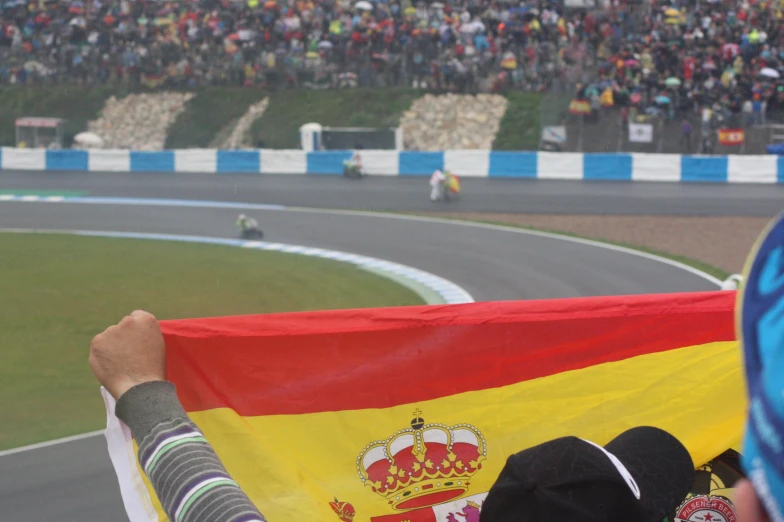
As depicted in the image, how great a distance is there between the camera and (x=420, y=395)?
3.17 m

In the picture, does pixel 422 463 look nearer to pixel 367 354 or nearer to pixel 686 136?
pixel 367 354

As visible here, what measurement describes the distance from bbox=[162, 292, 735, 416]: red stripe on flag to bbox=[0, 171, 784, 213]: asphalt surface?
66.9ft

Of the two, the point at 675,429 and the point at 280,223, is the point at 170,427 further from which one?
the point at 280,223

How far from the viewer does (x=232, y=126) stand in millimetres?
33219

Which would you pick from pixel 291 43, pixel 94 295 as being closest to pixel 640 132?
pixel 291 43

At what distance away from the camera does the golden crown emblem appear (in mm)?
3057

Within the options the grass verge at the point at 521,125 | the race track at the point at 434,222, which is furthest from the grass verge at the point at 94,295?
the grass verge at the point at 521,125

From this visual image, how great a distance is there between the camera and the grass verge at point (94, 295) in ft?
32.8

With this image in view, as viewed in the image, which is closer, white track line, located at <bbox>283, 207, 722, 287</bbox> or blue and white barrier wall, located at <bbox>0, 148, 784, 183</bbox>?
white track line, located at <bbox>283, 207, 722, 287</bbox>

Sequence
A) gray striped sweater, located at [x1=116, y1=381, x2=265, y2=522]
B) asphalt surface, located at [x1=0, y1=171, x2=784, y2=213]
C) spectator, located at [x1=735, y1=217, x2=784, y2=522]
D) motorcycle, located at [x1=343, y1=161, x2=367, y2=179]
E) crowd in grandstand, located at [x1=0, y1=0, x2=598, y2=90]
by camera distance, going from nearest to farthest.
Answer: spectator, located at [x1=735, y1=217, x2=784, y2=522] → gray striped sweater, located at [x1=116, y1=381, x2=265, y2=522] → asphalt surface, located at [x1=0, y1=171, x2=784, y2=213] → motorcycle, located at [x1=343, y1=161, x2=367, y2=179] → crowd in grandstand, located at [x1=0, y1=0, x2=598, y2=90]

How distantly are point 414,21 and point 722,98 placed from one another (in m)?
10.8

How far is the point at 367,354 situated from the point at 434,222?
19007 millimetres

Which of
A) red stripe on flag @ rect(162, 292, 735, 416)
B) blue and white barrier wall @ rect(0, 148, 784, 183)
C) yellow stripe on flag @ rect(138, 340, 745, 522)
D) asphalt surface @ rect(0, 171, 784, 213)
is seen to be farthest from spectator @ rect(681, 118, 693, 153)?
red stripe on flag @ rect(162, 292, 735, 416)

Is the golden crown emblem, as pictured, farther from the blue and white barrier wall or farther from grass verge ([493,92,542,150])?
grass verge ([493,92,542,150])
